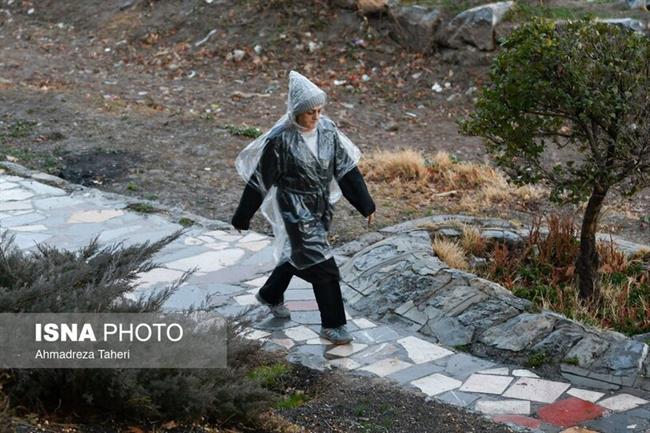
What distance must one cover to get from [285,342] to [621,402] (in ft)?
6.58

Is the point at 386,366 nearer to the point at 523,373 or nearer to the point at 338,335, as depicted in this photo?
the point at 338,335

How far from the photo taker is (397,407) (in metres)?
5.36

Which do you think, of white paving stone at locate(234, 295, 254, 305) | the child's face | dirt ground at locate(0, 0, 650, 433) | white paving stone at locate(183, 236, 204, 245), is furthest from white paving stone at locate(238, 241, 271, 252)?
the child's face

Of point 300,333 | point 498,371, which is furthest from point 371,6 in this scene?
point 498,371

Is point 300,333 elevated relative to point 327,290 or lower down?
lower down

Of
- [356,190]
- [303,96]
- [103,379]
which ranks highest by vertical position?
[303,96]

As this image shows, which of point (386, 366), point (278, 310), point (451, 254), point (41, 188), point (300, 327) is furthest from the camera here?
point (41, 188)

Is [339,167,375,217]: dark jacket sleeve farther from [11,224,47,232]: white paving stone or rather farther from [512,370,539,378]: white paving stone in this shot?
[11,224,47,232]: white paving stone

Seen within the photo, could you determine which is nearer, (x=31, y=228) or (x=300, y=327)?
(x=300, y=327)

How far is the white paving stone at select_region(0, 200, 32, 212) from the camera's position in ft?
28.9

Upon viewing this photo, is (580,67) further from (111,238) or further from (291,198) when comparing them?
(111,238)

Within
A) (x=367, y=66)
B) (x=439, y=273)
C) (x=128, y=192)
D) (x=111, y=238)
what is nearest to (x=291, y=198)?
(x=439, y=273)

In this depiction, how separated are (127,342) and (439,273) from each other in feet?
9.72

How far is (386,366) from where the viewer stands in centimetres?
599
